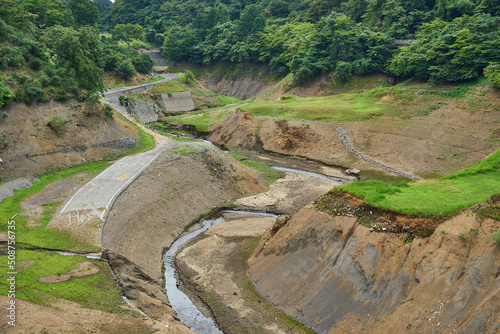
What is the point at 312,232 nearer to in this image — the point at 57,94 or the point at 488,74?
the point at 57,94

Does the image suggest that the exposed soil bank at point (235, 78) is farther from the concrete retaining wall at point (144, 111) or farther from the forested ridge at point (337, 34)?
the concrete retaining wall at point (144, 111)

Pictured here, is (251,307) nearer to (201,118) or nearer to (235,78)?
(201,118)

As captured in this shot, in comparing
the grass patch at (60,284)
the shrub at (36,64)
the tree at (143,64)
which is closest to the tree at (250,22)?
the tree at (143,64)

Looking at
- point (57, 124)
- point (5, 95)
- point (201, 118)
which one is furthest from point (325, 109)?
point (5, 95)

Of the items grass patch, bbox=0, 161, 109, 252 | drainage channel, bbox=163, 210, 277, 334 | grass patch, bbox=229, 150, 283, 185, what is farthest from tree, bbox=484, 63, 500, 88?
grass patch, bbox=0, 161, 109, 252

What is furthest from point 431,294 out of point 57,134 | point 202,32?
point 202,32

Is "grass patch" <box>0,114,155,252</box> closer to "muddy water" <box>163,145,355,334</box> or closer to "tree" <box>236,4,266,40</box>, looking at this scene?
"muddy water" <box>163,145,355,334</box>
